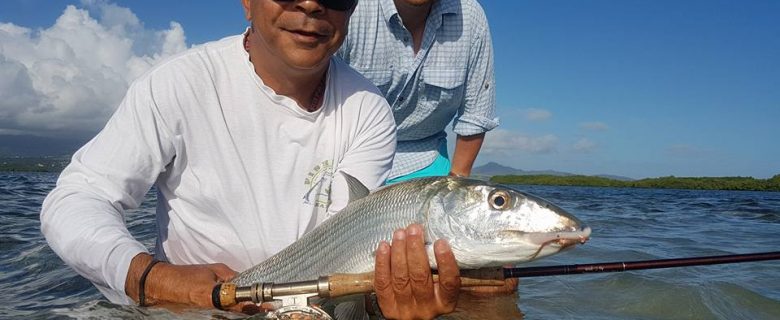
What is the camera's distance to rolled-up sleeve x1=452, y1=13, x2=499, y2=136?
5414mm

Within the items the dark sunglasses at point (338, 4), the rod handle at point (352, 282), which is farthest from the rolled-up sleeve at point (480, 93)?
the rod handle at point (352, 282)

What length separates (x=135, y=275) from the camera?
8.64 feet

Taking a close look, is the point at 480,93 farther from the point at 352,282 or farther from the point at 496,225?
the point at 352,282

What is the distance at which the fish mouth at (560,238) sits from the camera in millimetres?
2352

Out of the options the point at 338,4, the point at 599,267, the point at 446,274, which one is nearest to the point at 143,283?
the point at 446,274

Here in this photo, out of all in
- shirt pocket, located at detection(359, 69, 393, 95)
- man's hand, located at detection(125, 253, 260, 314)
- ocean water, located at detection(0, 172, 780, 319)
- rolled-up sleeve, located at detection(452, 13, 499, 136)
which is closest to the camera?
man's hand, located at detection(125, 253, 260, 314)

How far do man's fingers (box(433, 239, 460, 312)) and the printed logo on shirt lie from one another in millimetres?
1117

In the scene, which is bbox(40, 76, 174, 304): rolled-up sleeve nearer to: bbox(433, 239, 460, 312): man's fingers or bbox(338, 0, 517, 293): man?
bbox(433, 239, 460, 312): man's fingers

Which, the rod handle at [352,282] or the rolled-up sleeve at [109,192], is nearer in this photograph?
the rod handle at [352,282]

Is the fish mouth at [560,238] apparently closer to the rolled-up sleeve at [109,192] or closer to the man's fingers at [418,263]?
the man's fingers at [418,263]

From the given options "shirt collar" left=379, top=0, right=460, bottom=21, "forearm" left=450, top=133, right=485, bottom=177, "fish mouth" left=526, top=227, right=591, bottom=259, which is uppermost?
"shirt collar" left=379, top=0, right=460, bottom=21

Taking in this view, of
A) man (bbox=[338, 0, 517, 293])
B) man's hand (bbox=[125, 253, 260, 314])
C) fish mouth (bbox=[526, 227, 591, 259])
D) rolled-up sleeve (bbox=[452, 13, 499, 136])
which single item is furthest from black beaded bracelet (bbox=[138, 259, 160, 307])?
rolled-up sleeve (bbox=[452, 13, 499, 136])

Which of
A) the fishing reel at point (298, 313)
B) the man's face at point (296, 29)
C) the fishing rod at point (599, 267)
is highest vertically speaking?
the man's face at point (296, 29)

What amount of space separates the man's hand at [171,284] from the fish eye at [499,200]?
49.4 inches
